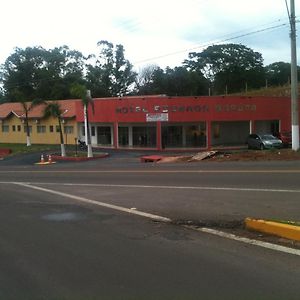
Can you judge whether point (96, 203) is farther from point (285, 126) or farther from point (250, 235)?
point (285, 126)

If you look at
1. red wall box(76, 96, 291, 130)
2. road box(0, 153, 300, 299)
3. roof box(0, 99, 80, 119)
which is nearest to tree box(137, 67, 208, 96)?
roof box(0, 99, 80, 119)

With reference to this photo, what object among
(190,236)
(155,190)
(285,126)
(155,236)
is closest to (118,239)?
(155,236)

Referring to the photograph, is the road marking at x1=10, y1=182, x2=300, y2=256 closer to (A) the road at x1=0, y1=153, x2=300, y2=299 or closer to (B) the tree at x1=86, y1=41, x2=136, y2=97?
(A) the road at x1=0, y1=153, x2=300, y2=299

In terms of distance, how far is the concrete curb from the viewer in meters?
8.56

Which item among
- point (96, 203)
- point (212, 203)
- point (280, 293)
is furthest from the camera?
point (96, 203)

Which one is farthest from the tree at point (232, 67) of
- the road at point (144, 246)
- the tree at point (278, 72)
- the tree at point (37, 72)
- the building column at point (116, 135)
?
the road at point (144, 246)

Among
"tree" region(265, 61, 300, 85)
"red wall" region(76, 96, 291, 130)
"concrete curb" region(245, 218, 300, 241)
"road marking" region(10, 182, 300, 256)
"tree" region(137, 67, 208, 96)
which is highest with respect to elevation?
"tree" region(265, 61, 300, 85)

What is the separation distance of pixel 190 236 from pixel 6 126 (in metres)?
71.6

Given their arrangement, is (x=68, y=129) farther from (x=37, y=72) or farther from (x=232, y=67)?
(x=232, y=67)

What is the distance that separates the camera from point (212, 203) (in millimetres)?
13047

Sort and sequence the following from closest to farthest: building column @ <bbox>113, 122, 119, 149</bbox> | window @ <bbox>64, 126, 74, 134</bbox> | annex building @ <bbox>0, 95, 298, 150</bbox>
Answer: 1. annex building @ <bbox>0, 95, 298, 150</bbox>
2. building column @ <bbox>113, 122, 119, 149</bbox>
3. window @ <bbox>64, 126, 74, 134</bbox>

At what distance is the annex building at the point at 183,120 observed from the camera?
54.2 metres

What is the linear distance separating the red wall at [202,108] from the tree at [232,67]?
178 feet

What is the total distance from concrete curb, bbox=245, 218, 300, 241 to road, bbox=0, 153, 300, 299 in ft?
2.53
